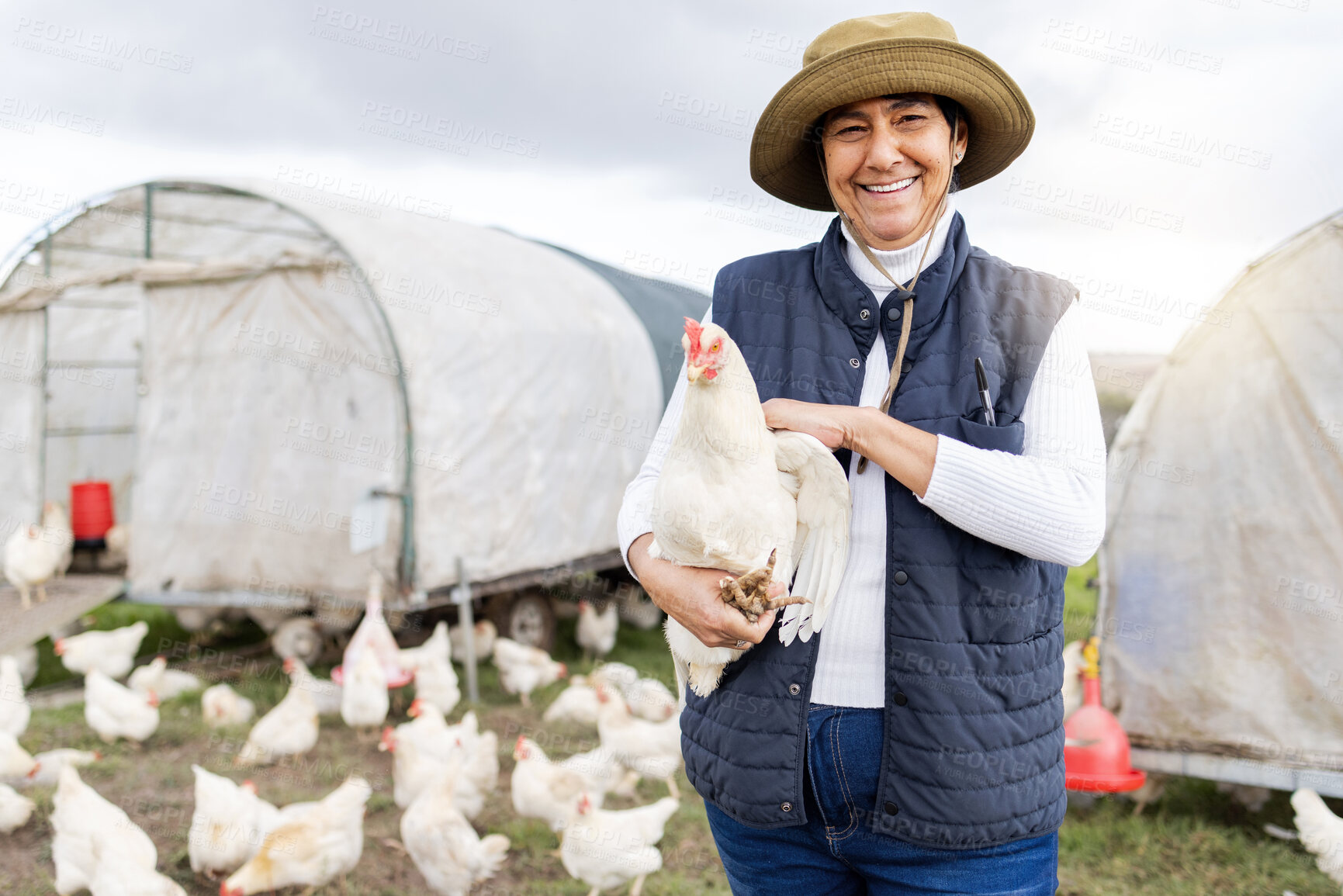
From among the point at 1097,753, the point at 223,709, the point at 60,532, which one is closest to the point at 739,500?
the point at 1097,753

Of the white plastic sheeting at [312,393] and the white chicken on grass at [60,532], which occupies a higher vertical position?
the white plastic sheeting at [312,393]

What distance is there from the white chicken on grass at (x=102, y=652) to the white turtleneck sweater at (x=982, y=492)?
6.55 m

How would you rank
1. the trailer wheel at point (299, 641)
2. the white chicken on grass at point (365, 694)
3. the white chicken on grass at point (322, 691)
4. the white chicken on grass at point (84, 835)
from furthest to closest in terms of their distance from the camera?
the trailer wheel at point (299, 641) < the white chicken on grass at point (322, 691) < the white chicken on grass at point (365, 694) < the white chicken on grass at point (84, 835)

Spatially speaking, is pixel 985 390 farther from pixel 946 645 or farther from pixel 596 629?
pixel 596 629

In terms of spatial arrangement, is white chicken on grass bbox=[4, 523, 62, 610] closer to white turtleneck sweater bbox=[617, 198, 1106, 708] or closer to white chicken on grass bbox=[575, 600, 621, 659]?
white chicken on grass bbox=[575, 600, 621, 659]

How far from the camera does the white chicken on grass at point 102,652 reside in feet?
21.3

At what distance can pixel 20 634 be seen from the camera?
6.42 meters

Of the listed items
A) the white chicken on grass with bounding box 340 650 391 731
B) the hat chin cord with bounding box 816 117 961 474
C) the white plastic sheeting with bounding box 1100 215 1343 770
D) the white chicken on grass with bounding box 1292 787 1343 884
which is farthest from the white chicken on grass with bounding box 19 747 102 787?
the white chicken on grass with bounding box 1292 787 1343 884

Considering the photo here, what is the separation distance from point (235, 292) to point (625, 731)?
4640 mm

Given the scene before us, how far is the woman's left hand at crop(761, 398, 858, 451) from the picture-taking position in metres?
1.58

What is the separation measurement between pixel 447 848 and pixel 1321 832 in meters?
4.01

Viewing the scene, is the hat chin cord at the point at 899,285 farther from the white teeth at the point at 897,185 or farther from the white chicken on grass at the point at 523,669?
the white chicken on grass at the point at 523,669

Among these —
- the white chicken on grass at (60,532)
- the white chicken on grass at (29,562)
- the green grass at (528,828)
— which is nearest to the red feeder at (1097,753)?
the green grass at (528,828)

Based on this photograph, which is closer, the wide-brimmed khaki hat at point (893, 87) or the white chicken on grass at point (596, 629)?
the wide-brimmed khaki hat at point (893, 87)
